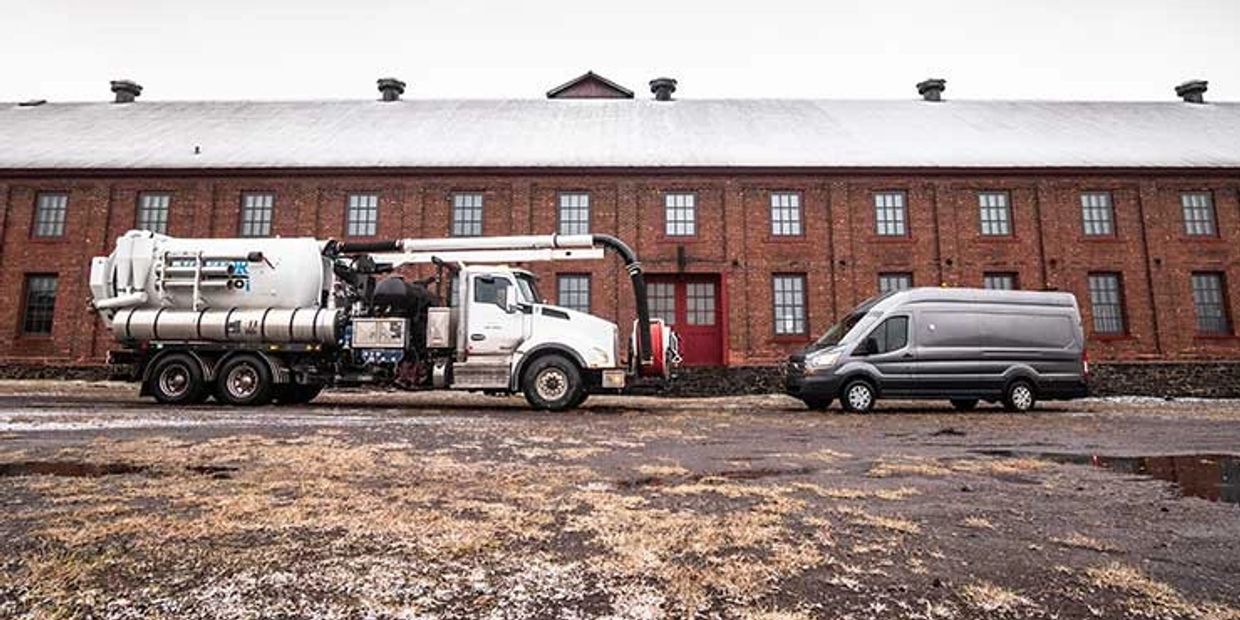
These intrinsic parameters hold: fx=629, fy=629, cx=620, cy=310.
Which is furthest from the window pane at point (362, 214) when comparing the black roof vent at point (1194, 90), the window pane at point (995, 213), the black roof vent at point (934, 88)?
the black roof vent at point (1194, 90)

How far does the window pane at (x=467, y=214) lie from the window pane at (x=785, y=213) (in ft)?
30.5

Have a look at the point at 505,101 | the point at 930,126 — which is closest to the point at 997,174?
the point at 930,126

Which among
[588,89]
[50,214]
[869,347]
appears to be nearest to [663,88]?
[588,89]

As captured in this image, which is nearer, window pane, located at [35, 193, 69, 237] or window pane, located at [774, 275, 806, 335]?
window pane, located at [774, 275, 806, 335]

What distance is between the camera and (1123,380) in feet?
55.7

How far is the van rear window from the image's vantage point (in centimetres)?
1216

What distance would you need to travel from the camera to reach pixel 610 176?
19.9m

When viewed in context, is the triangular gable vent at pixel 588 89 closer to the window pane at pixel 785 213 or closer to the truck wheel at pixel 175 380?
the window pane at pixel 785 213

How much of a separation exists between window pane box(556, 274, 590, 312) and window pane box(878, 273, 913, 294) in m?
9.18

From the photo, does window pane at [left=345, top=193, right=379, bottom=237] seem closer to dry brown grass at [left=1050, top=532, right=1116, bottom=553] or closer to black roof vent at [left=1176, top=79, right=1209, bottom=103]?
dry brown grass at [left=1050, top=532, right=1116, bottom=553]

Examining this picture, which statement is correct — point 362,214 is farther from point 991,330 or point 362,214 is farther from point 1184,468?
point 1184,468

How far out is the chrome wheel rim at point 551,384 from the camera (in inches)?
443

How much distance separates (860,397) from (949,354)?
204 cm

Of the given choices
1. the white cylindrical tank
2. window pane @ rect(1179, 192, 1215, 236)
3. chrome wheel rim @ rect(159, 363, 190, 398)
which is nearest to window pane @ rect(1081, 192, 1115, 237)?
window pane @ rect(1179, 192, 1215, 236)
